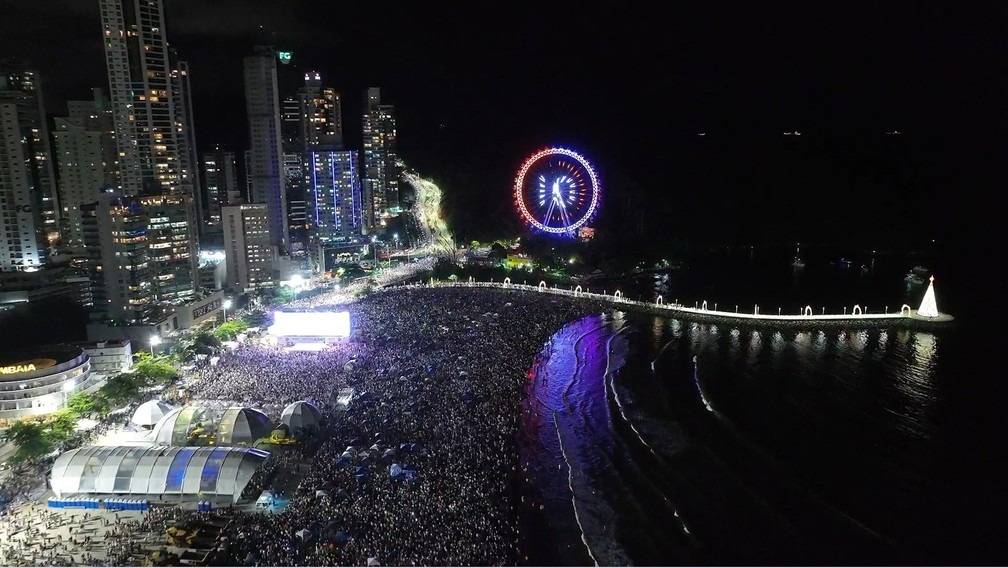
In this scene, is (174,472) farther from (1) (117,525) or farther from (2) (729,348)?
(2) (729,348)

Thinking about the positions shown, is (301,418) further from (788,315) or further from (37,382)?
(788,315)

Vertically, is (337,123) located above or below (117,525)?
above

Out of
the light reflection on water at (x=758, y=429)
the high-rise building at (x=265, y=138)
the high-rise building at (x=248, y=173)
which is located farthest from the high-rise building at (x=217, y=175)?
the light reflection on water at (x=758, y=429)

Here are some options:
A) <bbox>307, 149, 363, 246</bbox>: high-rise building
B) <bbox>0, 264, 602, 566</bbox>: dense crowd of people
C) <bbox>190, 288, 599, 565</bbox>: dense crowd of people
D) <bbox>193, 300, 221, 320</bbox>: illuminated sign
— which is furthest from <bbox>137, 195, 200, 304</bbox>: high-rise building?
<bbox>307, 149, 363, 246</bbox>: high-rise building

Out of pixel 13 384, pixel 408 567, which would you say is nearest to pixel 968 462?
pixel 408 567

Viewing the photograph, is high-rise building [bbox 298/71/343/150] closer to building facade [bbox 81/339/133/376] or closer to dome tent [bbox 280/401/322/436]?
building facade [bbox 81/339/133/376]

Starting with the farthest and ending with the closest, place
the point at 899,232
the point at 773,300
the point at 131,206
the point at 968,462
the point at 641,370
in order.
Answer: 1. the point at 899,232
2. the point at 773,300
3. the point at 131,206
4. the point at 641,370
5. the point at 968,462

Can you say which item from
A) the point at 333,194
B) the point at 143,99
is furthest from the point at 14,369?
the point at 333,194
